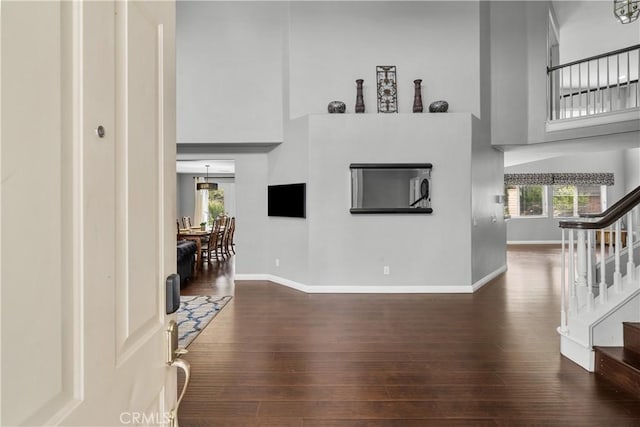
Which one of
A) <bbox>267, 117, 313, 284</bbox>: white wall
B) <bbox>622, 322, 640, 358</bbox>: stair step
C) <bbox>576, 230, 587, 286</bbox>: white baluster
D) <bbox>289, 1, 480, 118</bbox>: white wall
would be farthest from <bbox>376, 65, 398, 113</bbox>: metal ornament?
<bbox>622, 322, 640, 358</bbox>: stair step

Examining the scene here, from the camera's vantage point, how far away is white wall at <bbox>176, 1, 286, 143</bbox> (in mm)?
5887

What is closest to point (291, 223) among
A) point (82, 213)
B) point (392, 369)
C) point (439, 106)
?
point (439, 106)

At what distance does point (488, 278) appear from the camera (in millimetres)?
5965

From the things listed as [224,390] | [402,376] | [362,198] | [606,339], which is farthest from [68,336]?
[362,198]

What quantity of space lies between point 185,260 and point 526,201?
1066cm

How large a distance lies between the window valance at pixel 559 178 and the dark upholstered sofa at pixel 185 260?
9542mm

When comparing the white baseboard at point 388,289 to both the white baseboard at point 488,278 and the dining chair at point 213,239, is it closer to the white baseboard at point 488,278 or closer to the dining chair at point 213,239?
the white baseboard at point 488,278

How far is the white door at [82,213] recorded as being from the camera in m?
0.44

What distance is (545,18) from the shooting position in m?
6.06

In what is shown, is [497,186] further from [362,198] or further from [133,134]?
[133,134]

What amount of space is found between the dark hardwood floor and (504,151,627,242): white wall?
764 cm

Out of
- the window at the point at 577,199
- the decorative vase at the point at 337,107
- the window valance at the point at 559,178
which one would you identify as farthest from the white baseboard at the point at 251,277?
the window at the point at 577,199

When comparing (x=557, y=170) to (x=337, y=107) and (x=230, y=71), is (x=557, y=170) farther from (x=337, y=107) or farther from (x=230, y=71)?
(x=230, y=71)

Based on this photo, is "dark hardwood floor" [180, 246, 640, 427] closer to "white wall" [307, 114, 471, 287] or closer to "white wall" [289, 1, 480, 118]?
"white wall" [307, 114, 471, 287]
